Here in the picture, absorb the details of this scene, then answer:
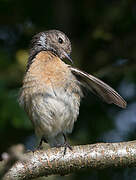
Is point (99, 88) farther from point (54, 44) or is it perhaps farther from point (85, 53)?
point (85, 53)

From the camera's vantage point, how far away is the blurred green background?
231 inches

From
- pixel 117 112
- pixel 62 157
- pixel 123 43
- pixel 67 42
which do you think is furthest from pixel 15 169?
pixel 123 43

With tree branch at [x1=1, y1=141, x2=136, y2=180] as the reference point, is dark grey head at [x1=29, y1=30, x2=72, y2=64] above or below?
above

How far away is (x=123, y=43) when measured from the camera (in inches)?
260

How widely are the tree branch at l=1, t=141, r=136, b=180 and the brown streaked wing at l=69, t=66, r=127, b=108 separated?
1.09m

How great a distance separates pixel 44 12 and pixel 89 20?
76 centimetres

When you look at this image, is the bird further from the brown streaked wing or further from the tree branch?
the tree branch

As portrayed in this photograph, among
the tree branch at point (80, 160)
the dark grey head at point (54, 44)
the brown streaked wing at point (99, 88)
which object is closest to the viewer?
the tree branch at point (80, 160)

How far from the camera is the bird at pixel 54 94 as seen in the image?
483 cm

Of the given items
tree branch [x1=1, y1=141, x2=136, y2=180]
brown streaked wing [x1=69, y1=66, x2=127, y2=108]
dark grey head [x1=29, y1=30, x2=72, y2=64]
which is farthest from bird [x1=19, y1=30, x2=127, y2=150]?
tree branch [x1=1, y1=141, x2=136, y2=180]

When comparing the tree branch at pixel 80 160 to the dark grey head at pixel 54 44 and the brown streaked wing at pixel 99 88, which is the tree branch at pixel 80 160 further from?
the dark grey head at pixel 54 44

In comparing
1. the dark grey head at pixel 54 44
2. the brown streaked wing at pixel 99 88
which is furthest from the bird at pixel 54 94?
the dark grey head at pixel 54 44

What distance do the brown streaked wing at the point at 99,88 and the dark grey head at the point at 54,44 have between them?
0.54 meters

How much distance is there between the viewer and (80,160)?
12.4 ft
